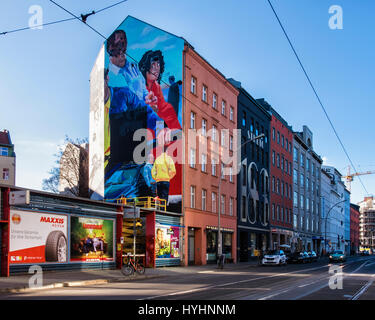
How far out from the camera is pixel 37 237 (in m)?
24.9

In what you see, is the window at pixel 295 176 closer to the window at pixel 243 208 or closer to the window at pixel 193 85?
the window at pixel 243 208

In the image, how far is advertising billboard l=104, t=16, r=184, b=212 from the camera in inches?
1516

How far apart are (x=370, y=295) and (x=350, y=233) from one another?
12804cm

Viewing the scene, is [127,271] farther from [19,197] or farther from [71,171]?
[71,171]

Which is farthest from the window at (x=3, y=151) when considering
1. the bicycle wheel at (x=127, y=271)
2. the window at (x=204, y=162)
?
the bicycle wheel at (x=127, y=271)

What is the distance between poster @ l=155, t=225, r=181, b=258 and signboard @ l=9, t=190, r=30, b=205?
1341cm

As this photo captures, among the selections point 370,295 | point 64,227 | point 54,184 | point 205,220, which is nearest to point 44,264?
point 64,227

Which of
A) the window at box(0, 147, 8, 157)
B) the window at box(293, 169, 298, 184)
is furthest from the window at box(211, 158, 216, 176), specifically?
the window at box(0, 147, 8, 157)

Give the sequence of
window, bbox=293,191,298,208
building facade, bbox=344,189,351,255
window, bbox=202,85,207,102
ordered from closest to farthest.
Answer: window, bbox=202,85,207,102 < window, bbox=293,191,298,208 < building facade, bbox=344,189,351,255

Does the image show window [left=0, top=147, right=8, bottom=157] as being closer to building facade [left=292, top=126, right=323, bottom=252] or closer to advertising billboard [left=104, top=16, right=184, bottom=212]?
advertising billboard [left=104, top=16, right=184, bottom=212]

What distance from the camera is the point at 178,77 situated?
1534 inches

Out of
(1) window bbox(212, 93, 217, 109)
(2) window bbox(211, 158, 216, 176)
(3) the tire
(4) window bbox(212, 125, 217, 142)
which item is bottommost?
(3) the tire

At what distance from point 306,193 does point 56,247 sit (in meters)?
59.3
